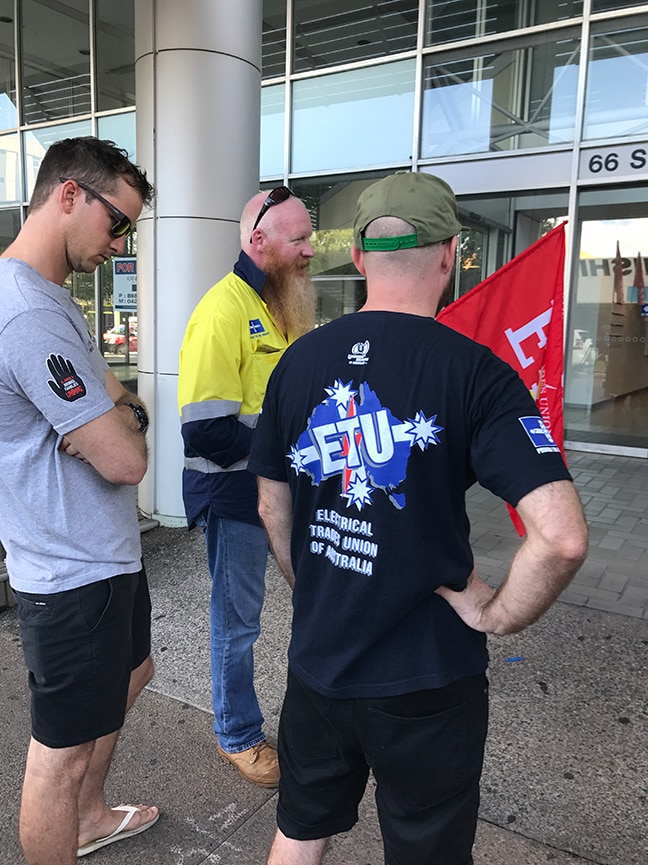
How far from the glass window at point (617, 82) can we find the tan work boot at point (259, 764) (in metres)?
7.82

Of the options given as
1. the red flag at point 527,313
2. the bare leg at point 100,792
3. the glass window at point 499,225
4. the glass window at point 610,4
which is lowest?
the bare leg at point 100,792

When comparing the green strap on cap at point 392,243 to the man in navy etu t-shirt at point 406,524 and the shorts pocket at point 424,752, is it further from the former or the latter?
the shorts pocket at point 424,752

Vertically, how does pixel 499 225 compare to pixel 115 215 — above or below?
above

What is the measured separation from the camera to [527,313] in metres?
2.97

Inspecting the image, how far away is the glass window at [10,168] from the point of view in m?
12.2

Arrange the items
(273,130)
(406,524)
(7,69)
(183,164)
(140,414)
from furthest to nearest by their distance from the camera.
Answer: (7,69), (273,130), (183,164), (140,414), (406,524)

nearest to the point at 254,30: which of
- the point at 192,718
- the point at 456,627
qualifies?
the point at 192,718

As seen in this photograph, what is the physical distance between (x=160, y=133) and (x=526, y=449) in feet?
15.7

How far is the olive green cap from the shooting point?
1.46 meters

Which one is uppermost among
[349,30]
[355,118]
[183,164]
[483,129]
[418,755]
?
[349,30]

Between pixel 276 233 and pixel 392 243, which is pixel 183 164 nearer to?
pixel 276 233

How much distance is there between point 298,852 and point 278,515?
2.65ft

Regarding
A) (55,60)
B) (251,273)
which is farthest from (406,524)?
(55,60)

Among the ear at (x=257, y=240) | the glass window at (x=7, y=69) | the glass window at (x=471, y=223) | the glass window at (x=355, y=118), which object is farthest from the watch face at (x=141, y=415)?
the glass window at (x=7, y=69)
